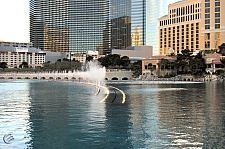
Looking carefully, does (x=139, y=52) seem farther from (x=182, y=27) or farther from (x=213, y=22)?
(x=213, y=22)

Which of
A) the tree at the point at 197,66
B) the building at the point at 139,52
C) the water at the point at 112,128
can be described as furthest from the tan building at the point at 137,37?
the water at the point at 112,128

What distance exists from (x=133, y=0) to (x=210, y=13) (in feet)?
245

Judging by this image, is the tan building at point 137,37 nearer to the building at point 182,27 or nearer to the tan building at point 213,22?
→ the building at point 182,27

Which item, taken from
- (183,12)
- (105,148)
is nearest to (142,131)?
(105,148)

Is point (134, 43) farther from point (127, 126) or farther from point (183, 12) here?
point (127, 126)

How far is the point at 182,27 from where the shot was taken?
477ft

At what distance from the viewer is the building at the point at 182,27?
458 ft

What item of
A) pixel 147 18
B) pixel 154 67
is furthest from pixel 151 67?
pixel 147 18

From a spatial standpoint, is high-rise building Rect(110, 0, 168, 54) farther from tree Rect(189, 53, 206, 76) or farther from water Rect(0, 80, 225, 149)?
water Rect(0, 80, 225, 149)

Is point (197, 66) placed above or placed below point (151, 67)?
above

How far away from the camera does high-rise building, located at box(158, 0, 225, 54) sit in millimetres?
121312

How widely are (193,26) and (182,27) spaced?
6148 mm

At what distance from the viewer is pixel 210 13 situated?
122 m

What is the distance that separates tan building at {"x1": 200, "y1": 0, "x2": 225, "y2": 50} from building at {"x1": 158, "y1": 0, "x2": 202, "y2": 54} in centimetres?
1301
